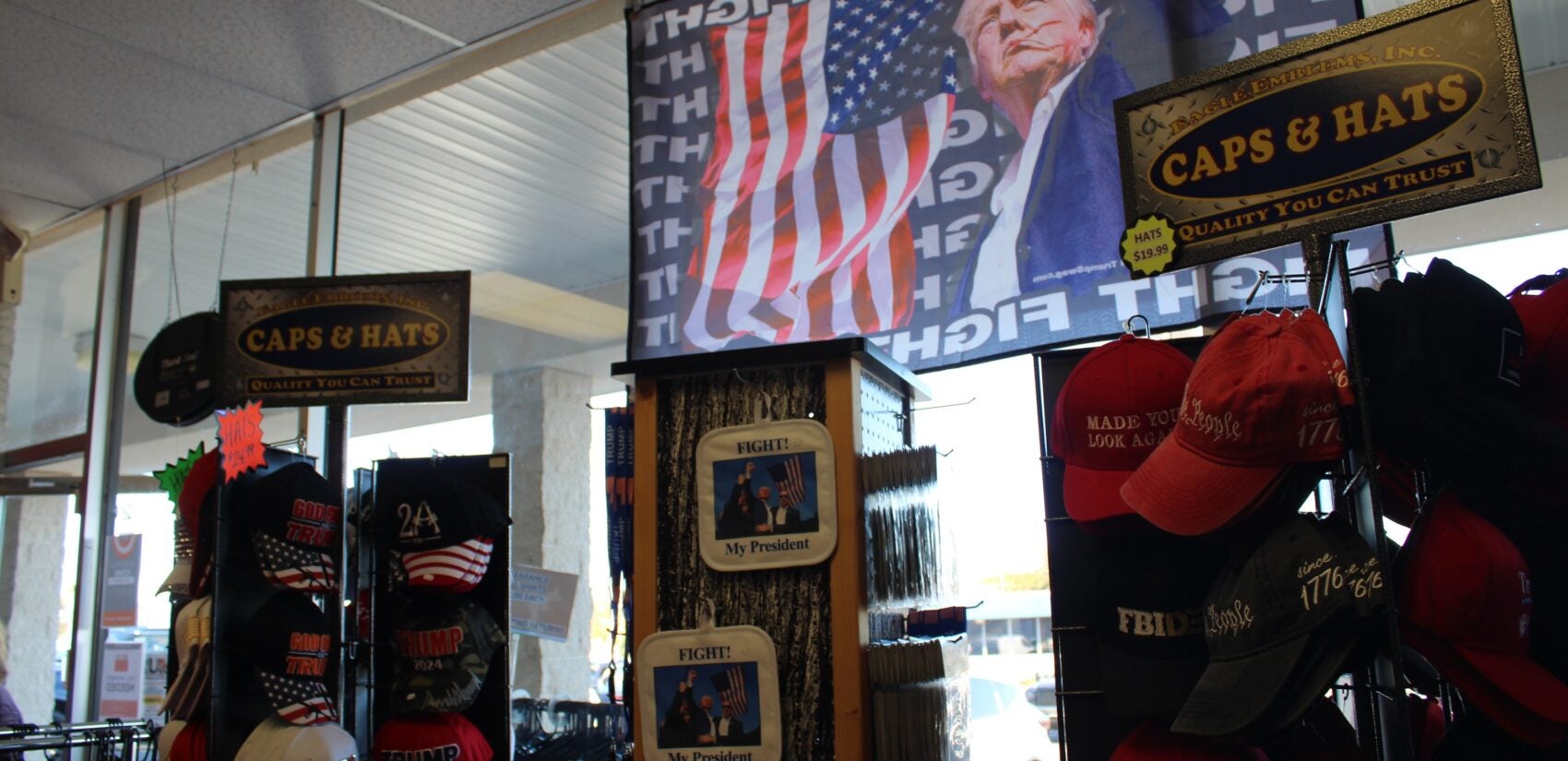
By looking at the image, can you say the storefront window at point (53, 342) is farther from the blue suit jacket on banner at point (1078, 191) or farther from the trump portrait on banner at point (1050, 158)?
the blue suit jacket on banner at point (1078, 191)

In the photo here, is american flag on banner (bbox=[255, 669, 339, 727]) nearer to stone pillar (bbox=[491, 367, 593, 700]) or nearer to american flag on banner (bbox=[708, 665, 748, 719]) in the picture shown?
stone pillar (bbox=[491, 367, 593, 700])

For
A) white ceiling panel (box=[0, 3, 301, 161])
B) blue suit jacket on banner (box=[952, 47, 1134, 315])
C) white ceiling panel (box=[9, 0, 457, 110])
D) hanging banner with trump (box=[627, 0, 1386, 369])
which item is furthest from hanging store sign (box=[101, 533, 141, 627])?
blue suit jacket on banner (box=[952, 47, 1134, 315])

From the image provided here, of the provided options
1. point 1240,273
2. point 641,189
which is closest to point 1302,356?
point 1240,273

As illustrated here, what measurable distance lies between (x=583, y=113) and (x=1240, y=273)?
2563 mm

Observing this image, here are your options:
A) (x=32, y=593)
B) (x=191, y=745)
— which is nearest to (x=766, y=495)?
(x=191, y=745)

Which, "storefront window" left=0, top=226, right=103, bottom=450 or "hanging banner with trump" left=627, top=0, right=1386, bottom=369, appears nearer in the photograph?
"hanging banner with trump" left=627, top=0, right=1386, bottom=369

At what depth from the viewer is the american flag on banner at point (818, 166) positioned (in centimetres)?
333

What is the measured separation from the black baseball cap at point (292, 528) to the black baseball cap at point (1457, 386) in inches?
99.9

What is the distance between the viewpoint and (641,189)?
147 inches

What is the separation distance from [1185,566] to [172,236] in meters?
5.59

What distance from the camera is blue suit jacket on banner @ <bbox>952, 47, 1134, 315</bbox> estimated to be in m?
3.00

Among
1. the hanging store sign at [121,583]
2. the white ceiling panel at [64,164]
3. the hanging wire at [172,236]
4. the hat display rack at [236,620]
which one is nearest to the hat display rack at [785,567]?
the hat display rack at [236,620]

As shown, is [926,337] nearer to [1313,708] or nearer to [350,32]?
[1313,708]

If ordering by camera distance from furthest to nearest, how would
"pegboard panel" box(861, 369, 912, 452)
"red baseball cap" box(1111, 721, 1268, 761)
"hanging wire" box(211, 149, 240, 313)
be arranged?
"hanging wire" box(211, 149, 240, 313) < "pegboard panel" box(861, 369, 912, 452) < "red baseball cap" box(1111, 721, 1268, 761)
